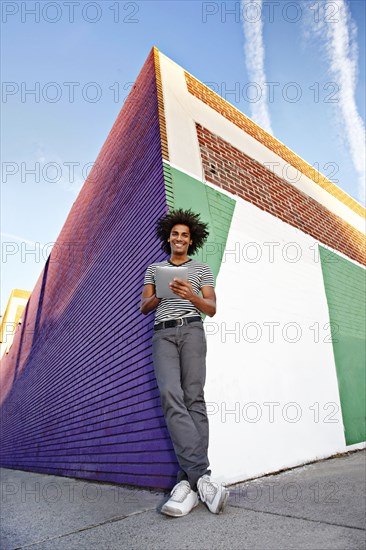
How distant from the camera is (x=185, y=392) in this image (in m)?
2.32

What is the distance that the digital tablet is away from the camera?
239 cm

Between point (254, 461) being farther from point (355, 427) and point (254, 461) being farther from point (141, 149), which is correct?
point (141, 149)

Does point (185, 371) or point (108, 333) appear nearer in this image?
point (185, 371)

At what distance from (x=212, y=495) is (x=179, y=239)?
1.66m

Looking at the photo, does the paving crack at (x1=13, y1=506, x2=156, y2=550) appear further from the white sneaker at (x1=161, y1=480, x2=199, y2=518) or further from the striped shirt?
the striped shirt

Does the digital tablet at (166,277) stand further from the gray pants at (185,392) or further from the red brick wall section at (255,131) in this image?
the red brick wall section at (255,131)

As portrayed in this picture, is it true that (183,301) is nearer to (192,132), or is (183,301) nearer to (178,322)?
(178,322)

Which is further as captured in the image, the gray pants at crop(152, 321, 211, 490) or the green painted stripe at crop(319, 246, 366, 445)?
the green painted stripe at crop(319, 246, 366, 445)

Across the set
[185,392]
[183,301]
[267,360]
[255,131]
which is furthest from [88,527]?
[255,131]

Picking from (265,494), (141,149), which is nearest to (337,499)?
(265,494)

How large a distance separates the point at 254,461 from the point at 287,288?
7.11 ft

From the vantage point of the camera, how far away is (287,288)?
4.59m

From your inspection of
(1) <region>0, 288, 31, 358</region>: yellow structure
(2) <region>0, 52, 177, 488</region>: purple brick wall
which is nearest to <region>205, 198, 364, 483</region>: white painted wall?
(2) <region>0, 52, 177, 488</region>: purple brick wall

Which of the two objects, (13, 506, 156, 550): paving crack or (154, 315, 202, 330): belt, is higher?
(154, 315, 202, 330): belt
